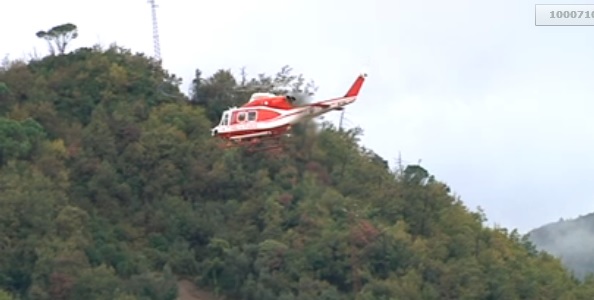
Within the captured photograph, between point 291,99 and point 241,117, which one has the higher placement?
point 291,99

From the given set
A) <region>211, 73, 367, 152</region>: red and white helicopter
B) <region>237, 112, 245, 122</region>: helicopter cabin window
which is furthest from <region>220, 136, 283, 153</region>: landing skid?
<region>237, 112, 245, 122</region>: helicopter cabin window

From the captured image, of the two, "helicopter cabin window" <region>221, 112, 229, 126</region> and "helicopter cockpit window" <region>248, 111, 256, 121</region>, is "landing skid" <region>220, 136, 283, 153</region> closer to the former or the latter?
"helicopter cabin window" <region>221, 112, 229, 126</region>

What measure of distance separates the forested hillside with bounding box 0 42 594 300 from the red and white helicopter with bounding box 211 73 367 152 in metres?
4.64

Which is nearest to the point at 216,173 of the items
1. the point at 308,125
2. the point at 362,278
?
the point at 362,278

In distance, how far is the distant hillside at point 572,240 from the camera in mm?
123562

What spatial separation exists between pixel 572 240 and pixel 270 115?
59.6 meters

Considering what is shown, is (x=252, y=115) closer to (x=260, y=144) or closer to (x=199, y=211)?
(x=260, y=144)

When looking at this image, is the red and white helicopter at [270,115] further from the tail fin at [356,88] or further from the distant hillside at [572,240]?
the distant hillside at [572,240]

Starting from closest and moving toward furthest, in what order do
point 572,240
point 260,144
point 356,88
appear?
point 356,88 → point 260,144 → point 572,240

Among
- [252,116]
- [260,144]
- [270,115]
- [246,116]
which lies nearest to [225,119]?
[246,116]

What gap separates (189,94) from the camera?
99.0 meters

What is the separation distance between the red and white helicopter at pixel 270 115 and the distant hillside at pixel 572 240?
4735cm

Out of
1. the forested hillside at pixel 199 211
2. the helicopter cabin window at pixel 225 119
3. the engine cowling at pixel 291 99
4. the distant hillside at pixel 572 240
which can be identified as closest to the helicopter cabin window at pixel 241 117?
the helicopter cabin window at pixel 225 119

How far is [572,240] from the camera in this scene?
424 feet
